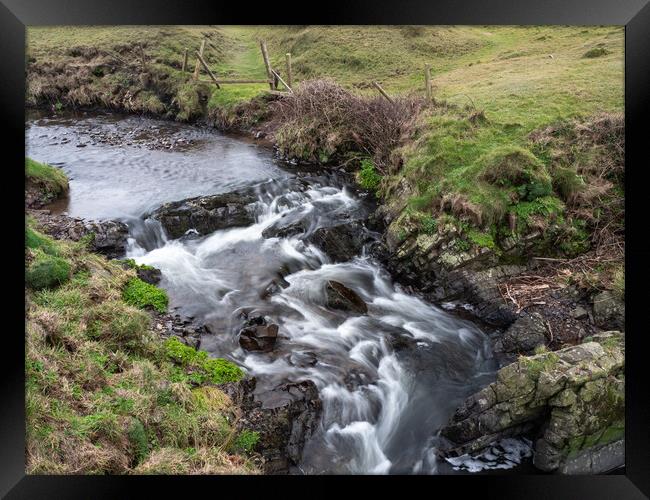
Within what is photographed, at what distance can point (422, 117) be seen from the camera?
11258mm

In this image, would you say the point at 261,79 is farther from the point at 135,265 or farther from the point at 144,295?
the point at 144,295

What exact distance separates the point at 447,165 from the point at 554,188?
1933mm

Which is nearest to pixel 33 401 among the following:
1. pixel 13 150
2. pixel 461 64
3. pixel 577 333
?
pixel 13 150

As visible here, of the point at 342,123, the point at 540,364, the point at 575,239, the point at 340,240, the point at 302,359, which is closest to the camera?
the point at 540,364

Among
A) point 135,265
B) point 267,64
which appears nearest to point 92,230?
point 135,265

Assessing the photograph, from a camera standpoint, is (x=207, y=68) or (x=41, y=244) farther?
(x=207, y=68)

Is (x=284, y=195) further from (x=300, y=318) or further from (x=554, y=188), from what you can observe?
(x=554, y=188)

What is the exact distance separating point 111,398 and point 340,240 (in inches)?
214

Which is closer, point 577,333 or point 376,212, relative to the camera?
point 577,333

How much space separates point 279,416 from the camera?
5555mm

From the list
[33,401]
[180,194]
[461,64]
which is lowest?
[33,401]

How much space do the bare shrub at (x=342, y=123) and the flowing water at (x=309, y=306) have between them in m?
1.04

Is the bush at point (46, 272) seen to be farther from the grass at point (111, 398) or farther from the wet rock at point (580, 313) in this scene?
the wet rock at point (580, 313)

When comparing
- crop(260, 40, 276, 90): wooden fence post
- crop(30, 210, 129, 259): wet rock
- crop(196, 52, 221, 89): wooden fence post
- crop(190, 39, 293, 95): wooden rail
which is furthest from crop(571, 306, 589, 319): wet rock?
crop(196, 52, 221, 89): wooden fence post
